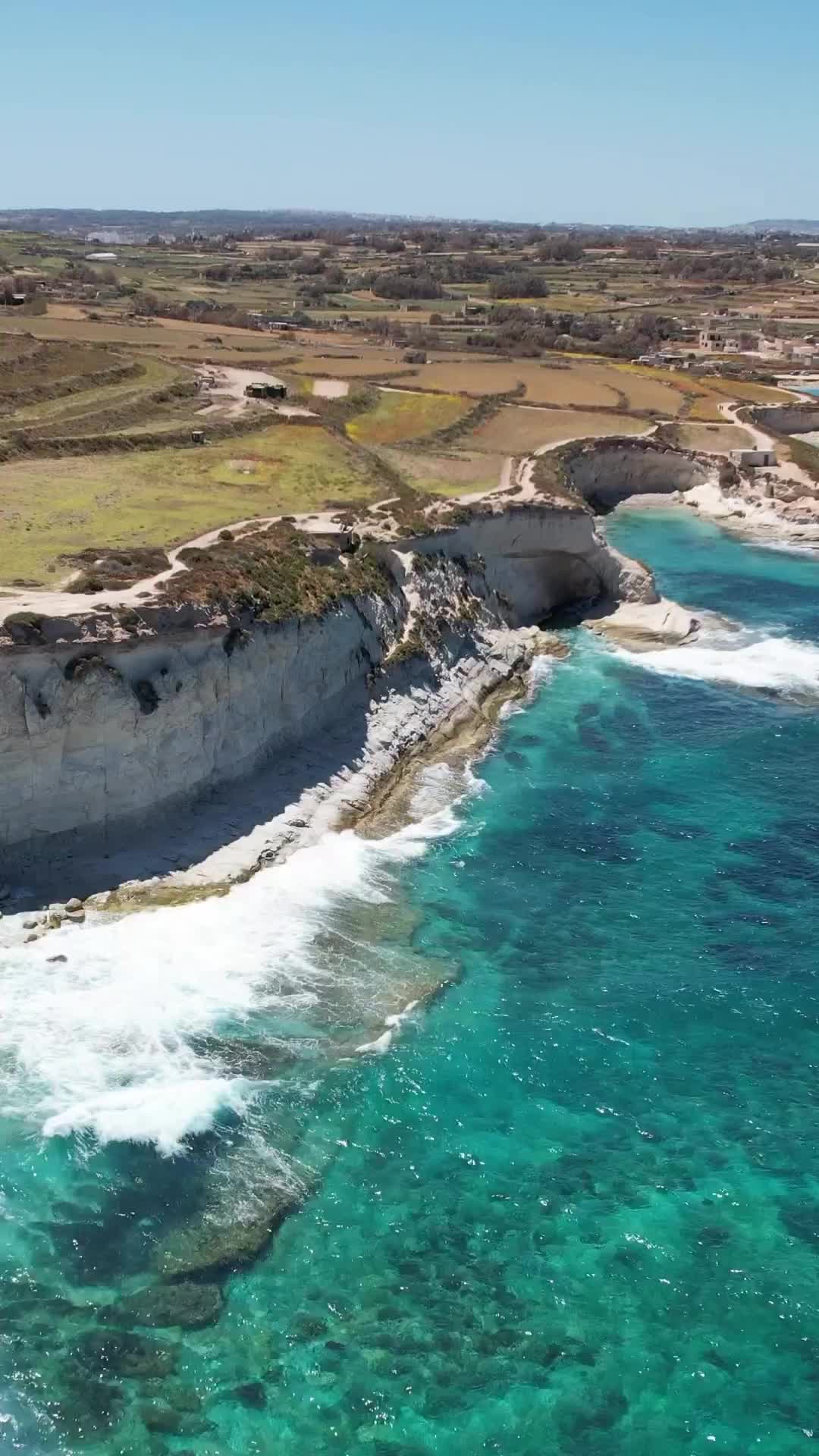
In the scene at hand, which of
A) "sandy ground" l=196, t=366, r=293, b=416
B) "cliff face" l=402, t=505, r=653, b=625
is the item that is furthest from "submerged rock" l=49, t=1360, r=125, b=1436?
"sandy ground" l=196, t=366, r=293, b=416

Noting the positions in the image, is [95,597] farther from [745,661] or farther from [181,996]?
[745,661]

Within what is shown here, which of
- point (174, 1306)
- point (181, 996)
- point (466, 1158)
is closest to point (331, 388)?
point (181, 996)

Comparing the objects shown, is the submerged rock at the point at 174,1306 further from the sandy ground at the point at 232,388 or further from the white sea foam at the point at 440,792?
the sandy ground at the point at 232,388

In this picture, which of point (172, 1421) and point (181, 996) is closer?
point (172, 1421)

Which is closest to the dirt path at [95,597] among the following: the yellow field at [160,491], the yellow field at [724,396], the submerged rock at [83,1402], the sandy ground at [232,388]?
the yellow field at [160,491]

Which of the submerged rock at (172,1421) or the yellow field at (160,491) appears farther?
the yellow field at (160,491)

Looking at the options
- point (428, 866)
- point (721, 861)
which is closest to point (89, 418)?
point (428, 866)
